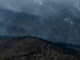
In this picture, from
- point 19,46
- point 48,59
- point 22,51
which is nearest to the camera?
point 48,59

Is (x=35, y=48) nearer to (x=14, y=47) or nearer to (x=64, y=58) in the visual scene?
(x=14, y=47)

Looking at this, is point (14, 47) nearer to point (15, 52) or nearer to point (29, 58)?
point (15, 52)

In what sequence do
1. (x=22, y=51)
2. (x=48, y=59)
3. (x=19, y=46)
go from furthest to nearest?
(x=19, y=46), (x=22, y=51), (x=48, y=59)

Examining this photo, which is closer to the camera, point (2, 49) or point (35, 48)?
→ point (35, 48)

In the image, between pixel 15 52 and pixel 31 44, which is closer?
pixel 15 52

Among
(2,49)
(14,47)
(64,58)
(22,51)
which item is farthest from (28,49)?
(64,58)

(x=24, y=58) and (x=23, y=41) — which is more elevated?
(x=23, y=41)

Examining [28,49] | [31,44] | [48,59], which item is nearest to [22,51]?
[28,49]

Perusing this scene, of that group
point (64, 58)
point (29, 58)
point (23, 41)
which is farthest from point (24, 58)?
point (23, 41)

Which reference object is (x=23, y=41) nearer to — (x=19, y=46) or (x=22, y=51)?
(x=19, y=46)
